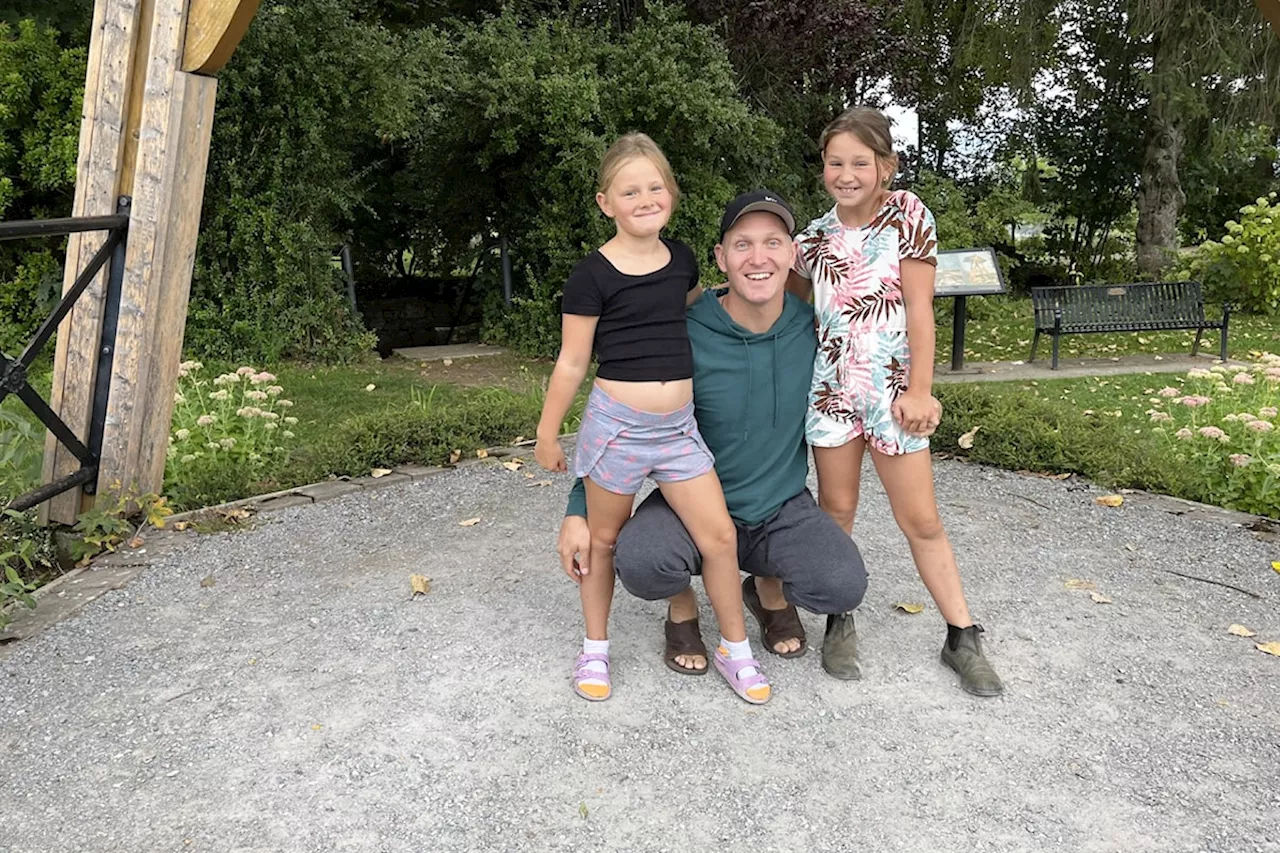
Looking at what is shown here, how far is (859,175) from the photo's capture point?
269 centimetres

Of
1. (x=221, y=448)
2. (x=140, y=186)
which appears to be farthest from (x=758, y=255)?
(x=221, y=448)

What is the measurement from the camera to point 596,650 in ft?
9.76

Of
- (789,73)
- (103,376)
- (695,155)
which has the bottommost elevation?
(103,376)

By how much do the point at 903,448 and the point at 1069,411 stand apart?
3.51 metres

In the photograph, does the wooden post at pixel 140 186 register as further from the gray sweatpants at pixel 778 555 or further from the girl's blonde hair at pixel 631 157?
the gray sweatpants at pixel 778 555

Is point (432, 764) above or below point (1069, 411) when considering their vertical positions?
below

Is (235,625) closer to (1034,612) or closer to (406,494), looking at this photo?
(406,494)

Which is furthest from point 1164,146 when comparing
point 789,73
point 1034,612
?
point 1034,612

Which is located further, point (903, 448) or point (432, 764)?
point (903, 448)

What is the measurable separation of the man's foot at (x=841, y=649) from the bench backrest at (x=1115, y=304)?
7303 mm

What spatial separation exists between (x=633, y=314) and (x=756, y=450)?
23.4 inches

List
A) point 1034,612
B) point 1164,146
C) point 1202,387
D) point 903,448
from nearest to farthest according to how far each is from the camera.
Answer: point 903,448
point 1034,612
point 1202,387
point 1164,146

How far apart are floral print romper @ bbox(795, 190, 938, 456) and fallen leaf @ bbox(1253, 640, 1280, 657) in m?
1.35

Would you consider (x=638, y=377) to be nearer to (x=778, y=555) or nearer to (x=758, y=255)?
(x=758, y=255)
